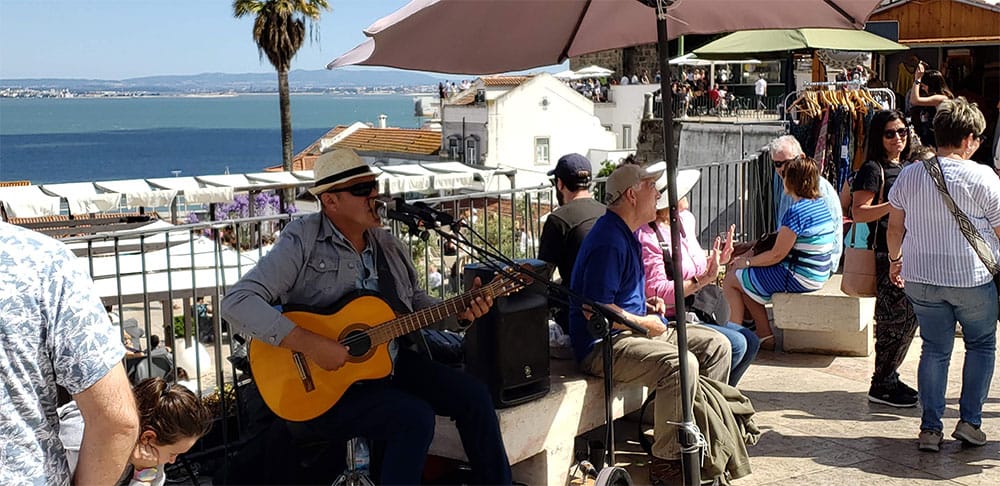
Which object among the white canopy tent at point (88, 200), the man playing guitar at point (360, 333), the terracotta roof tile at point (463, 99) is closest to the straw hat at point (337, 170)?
the man playing guitar at point (360, 333)

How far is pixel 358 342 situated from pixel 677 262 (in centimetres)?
127

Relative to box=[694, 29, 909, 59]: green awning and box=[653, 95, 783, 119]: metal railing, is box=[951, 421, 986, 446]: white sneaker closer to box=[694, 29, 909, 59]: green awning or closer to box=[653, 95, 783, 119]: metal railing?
box=[694, 29, 909, 59]: green awning

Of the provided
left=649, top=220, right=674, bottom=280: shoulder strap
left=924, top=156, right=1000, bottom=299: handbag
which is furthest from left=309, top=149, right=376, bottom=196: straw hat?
left=924, top=156, right=1000, bottom=299: handbag

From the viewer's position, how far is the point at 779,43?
10.8 metres

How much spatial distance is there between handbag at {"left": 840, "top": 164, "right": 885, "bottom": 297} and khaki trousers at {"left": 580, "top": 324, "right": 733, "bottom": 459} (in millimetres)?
1606

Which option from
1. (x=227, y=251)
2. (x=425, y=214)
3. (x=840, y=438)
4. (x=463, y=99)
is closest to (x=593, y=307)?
(x=425, y=214)

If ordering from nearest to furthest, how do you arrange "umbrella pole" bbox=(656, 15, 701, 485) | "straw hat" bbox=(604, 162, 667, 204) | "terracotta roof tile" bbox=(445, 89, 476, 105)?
"umbrella pole" bbox=(656, 15, 701, 485), "straw hat" bbox=(604, 162, 667, 204), "terracotta roof tile" bbox=(445, 89, 476, 105)

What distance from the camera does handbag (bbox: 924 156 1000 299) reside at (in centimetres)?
523

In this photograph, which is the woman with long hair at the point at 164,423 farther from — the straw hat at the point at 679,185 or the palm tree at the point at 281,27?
the palm tree at the point at 281,27

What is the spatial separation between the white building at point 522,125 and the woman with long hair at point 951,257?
59763mm

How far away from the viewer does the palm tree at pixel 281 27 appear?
143 ft

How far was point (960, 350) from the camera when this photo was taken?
7.64 meters

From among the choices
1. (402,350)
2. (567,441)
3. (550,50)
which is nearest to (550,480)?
(567,441)

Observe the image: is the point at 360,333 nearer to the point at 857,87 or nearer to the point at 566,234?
the point at 566,234
